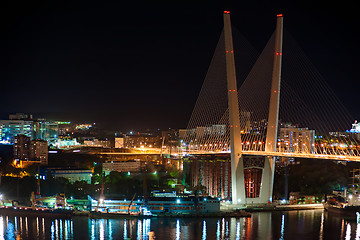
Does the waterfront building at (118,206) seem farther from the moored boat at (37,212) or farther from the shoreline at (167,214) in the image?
the moored boat at (37,212)

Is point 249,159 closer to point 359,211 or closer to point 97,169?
point 359,211

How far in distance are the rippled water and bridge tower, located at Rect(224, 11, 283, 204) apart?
2.55 ft

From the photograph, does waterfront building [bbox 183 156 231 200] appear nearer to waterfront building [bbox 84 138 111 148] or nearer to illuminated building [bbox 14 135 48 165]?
illuminated building [bbox 14 135 48 165]

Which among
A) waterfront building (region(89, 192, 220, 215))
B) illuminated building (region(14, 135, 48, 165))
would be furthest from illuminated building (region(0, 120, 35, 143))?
waterfront building (region(89, 192, 220, 215))

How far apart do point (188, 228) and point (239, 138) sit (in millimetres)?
2362

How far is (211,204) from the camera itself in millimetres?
13125

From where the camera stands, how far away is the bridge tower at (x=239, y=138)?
12.9 m

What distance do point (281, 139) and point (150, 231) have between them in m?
10.1

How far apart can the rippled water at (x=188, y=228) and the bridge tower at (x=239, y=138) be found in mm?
778

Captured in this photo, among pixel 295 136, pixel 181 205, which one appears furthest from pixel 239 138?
pixel 295 136

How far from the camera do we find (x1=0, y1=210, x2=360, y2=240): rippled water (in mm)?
11062

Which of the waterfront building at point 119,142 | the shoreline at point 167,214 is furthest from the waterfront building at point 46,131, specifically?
the shoreline at point 167,214

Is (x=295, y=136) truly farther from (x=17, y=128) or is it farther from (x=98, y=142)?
(x=98, y=142)

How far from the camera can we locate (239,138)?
13.2 m
